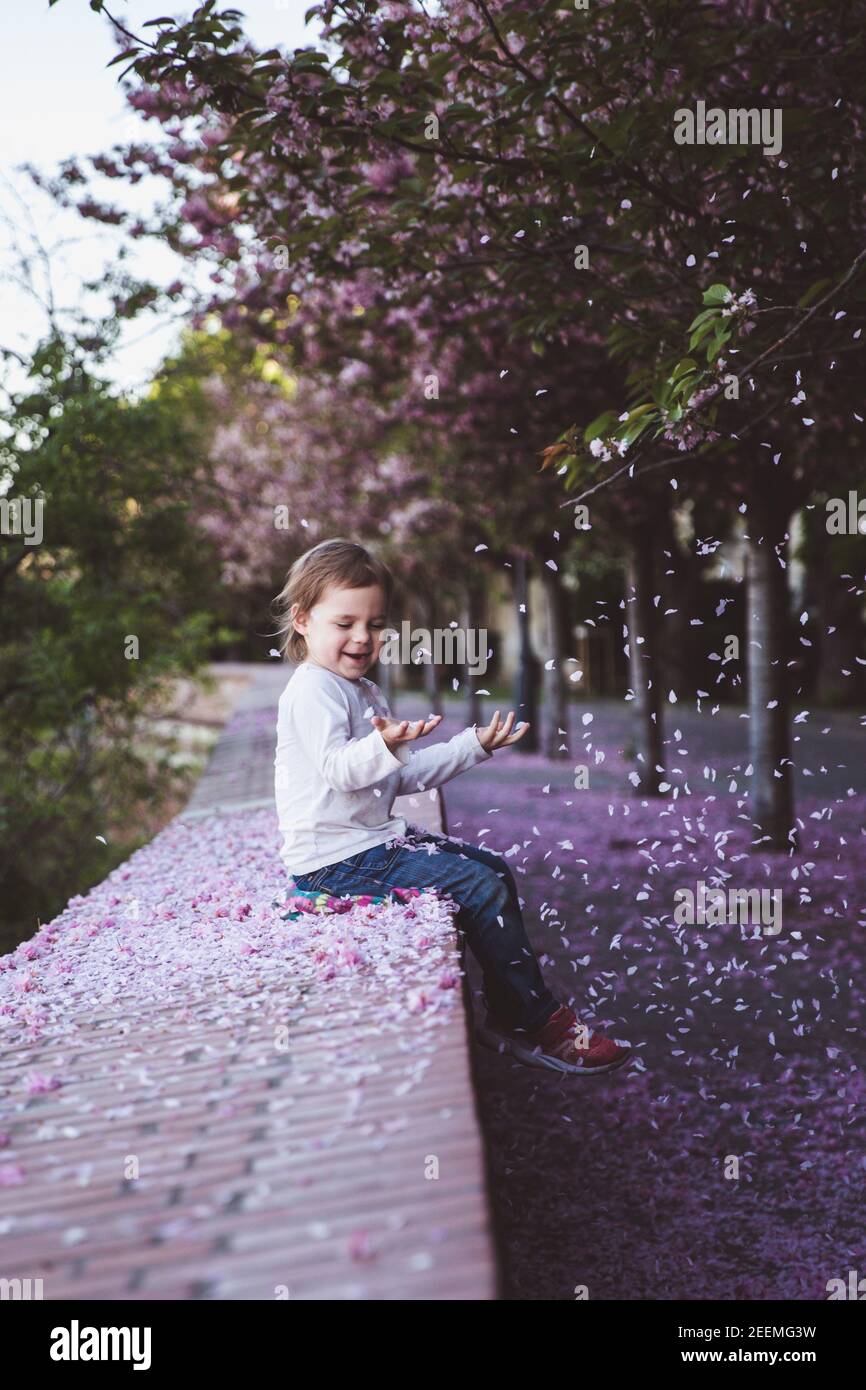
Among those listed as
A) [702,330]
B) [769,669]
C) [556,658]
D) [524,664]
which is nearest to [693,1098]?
[702,330]

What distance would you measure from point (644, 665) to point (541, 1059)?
27.8 ft

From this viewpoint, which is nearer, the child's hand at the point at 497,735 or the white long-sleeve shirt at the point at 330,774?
the child's hand at the point at 497,735

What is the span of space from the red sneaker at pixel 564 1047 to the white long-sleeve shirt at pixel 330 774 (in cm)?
77

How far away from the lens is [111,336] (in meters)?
8.88

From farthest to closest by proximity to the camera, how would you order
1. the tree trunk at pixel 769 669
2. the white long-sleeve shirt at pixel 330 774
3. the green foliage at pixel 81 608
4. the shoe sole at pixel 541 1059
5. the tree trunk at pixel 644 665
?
the tree trunk at pixel 644 665 → the tree trunk at pixel 769 669 → the green foliage at pixel 81 608 → the white long-sleeve shirt at pixel 330 774 → the shoe sole at pixel 541 1059

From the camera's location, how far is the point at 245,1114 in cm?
225

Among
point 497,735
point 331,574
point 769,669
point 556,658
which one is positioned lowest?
point 497,735

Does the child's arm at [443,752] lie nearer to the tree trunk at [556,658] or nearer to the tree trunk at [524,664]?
the tree trunk at [556,658]

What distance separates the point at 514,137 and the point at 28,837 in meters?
6.33

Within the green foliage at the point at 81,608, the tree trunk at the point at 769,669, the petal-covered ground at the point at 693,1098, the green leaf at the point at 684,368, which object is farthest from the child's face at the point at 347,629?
the tree trunk at the point at 769,669

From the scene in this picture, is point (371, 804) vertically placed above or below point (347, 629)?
below

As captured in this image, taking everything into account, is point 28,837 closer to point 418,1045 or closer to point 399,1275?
point 418,1045

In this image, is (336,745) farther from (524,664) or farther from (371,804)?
(524,664)

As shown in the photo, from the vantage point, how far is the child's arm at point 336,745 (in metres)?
3.56
